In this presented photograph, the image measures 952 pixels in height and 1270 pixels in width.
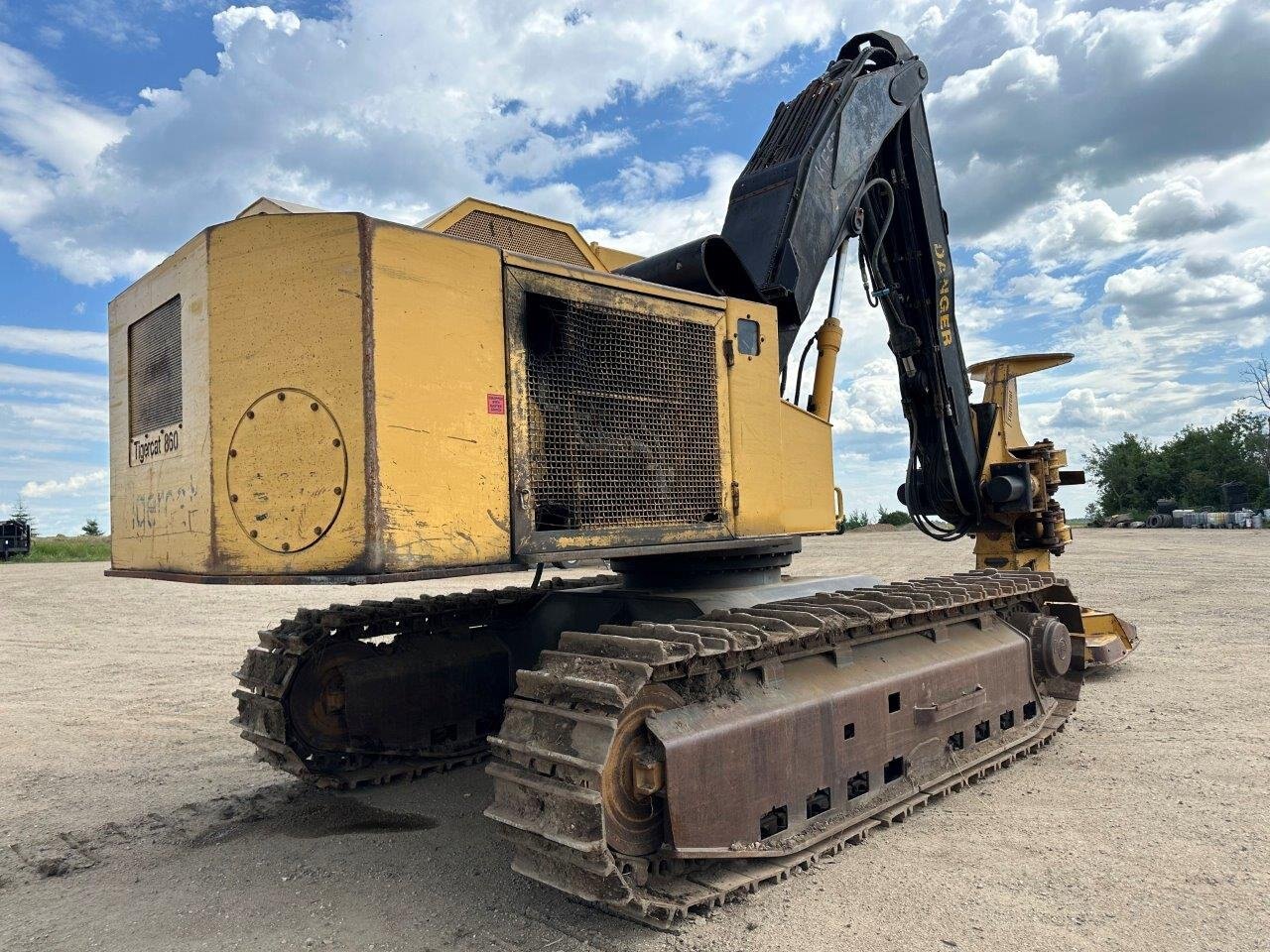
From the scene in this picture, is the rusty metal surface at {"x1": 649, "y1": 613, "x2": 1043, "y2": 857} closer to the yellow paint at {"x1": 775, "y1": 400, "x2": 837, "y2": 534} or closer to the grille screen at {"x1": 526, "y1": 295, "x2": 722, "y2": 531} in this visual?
the yellow paint at {"x1": 775, "y1": 400, "x2": 837, "y2": 534}

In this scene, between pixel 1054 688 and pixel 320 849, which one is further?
pixel 1054 688

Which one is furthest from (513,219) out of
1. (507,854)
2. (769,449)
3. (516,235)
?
(507,854)

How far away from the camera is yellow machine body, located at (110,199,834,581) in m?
3.17

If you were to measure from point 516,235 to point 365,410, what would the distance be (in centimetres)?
166

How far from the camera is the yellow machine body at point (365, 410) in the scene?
125 inches

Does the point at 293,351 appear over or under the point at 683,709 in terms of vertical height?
over

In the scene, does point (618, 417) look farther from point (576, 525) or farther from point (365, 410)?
point (365, 410)

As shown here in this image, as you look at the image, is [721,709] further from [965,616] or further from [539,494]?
[965,616]

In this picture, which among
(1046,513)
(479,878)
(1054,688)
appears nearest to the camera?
(479,878)

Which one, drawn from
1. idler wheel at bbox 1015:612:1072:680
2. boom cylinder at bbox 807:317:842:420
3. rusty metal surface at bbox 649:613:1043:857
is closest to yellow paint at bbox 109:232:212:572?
rusty metal surface at bbox 649:613:1043:857

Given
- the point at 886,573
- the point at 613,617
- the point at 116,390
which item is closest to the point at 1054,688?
the point at 613,617

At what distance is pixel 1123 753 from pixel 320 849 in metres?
4.86

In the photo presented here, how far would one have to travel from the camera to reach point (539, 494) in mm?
3635

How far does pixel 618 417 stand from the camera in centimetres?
393
